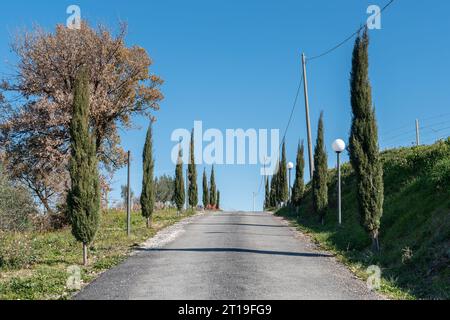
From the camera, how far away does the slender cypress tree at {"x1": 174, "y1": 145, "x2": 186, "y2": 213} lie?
35.2 metres

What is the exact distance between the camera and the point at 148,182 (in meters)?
23.5

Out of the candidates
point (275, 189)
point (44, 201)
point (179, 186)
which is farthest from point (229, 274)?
point (275, 189)

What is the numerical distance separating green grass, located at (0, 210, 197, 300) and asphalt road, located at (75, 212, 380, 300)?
60 cm

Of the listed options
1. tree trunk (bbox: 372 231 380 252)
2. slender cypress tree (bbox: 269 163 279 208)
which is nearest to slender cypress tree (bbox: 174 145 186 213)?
slender cypress tree (bbox: 269 163 279 208)

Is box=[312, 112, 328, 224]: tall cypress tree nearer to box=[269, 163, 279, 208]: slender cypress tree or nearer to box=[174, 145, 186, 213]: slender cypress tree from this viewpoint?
box=[174, 145, 186, 213]: slender cypress tree

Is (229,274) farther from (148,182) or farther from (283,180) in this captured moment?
(283,180)

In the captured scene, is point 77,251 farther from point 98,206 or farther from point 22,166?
point 22,166

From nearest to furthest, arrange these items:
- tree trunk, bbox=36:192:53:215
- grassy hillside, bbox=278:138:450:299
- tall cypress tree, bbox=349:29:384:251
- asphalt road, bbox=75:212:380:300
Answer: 1. asphalt road, bbox=75:212:380:300
2. grassy hillside, bbox=278:138:450:299
3. tall cypress tree, bbox=349:29:384:251
4. tree trunk, bbox=36:192:53:215

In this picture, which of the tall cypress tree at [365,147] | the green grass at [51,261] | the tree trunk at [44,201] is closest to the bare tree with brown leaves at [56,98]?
the tree trunk at [44,201]

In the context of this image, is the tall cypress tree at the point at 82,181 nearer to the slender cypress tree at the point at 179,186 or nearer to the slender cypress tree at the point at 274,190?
the slender cypress tree at the point at 179,186

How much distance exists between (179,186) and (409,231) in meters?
23.6

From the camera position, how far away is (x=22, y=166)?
1084 inches
